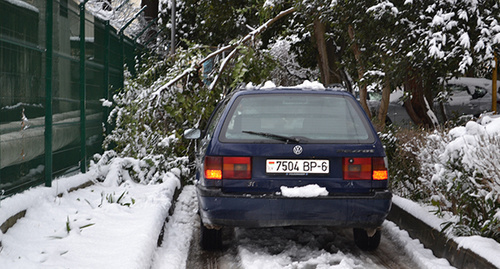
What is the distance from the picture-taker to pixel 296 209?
5.29 meters

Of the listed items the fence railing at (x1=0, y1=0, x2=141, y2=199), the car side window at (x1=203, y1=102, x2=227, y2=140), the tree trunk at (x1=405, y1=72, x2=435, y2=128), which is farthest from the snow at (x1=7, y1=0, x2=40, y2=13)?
the tree trunk at (x1=405, y1=72, x2=435, y2=128)

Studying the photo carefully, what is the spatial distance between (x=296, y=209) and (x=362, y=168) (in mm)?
681

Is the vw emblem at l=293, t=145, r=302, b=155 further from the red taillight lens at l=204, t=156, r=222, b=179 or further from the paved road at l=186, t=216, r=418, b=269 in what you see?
the paved road at l=186, t=216, r=418, b=269

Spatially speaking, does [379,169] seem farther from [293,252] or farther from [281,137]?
[293,252]

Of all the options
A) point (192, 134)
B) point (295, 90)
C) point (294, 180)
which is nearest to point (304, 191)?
point (294, 180)

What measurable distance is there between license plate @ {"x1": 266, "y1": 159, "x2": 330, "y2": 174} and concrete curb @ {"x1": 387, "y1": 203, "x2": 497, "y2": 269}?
126 centimetres

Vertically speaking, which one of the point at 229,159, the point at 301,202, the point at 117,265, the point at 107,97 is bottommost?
the point at 117,265

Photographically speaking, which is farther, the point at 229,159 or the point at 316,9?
the point at 316,9

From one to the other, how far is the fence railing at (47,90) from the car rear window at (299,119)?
190 centimetres

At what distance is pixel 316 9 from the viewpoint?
14.1 meters

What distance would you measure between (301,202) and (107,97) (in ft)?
18.8

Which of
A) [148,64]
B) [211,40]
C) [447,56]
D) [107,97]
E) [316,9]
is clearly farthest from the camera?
[211,40]

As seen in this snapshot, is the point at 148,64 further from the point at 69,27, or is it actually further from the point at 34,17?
the point at 34,17

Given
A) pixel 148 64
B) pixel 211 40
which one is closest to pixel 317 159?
pixel 148 64
